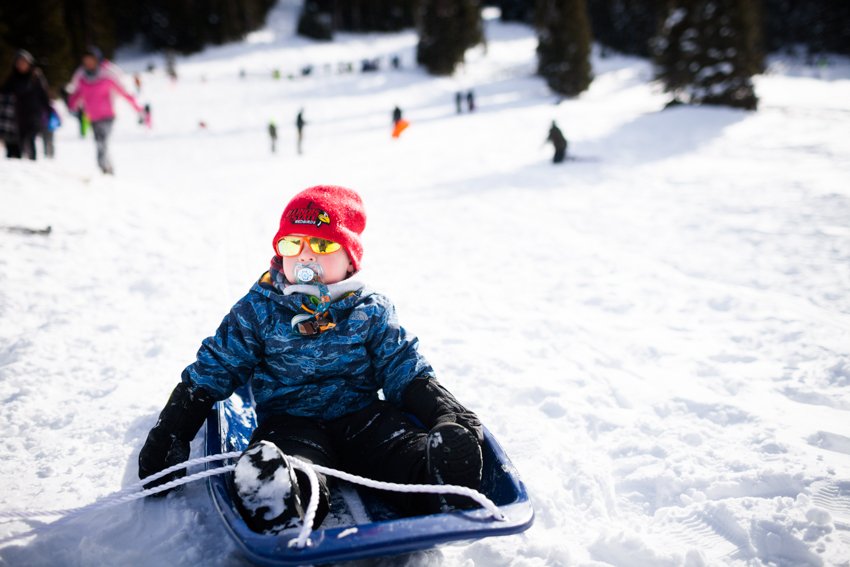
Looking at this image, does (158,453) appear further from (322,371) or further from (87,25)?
(87,25)

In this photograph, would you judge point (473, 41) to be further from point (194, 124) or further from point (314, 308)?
point (314, 308)

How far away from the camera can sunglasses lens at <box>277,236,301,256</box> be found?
6.25 ft

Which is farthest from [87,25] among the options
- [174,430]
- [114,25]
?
[174,430]

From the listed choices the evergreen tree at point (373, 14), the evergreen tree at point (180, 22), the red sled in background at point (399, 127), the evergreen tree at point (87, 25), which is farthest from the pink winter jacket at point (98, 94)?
the evergreen tree at point (373, 14)

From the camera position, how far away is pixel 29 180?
17.5ft

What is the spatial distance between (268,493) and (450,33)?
109 feet

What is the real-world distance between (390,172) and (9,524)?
9227mm

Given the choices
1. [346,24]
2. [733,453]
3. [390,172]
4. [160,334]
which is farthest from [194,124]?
[346,24]

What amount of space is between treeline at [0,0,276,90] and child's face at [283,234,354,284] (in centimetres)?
3158

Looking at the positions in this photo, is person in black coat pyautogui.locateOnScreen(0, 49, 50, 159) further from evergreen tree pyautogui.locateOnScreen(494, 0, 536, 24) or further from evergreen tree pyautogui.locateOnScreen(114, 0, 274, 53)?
evergreen tree pyautogui.locateOnScreen(494, 0, 536, 24)

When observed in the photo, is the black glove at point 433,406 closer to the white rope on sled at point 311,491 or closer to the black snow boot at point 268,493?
the white rope on sled at point 311,491

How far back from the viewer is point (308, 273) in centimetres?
188

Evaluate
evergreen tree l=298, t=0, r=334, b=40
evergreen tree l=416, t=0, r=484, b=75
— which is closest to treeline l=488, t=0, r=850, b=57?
evergreen tree l=416, t=0, r=484, b=75

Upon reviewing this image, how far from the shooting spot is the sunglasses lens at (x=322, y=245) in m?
1.92
